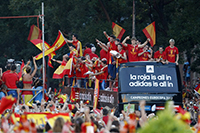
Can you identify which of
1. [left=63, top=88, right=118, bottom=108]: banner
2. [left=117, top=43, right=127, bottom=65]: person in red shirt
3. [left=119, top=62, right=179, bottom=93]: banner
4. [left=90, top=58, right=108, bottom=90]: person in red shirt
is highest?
[left=117, top=43, right=127, bottom=65]: person in red shirt

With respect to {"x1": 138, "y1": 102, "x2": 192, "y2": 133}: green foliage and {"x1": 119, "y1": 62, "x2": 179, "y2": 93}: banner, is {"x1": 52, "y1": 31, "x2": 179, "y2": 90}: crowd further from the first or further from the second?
{"x1": 138, "y1": 102, "x2": 192, "y2": 133}: green foliage

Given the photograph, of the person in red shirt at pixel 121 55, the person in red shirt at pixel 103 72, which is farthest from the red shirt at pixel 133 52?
the person in red shirt at pixel 103 72

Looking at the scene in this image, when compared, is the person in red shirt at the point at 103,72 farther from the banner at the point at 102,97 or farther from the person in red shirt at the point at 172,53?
the person in red shirt at the point at 172,53

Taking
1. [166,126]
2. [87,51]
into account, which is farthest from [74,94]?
[166,126]

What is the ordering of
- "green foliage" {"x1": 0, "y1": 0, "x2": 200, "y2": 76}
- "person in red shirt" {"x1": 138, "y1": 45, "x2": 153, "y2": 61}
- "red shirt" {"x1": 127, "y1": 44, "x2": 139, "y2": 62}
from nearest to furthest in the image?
"red shirt" {"x1": 127, "y1": 44, "x2": 139, "y2": 62} < "person in red shirt" {"x1": 138, "y1": 45, "x2": 153, "y2": 61} < "green foliage" {"x1": 0, "y1": 0, "x2": 200, "y2": 76}

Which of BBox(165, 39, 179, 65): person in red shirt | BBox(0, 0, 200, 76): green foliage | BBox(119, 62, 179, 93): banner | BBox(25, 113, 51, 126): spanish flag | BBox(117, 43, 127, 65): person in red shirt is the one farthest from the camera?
BBox(0, 0, 200, 76): green foliage

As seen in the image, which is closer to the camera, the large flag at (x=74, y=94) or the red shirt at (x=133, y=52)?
the red shirt at (x=133, y=52)

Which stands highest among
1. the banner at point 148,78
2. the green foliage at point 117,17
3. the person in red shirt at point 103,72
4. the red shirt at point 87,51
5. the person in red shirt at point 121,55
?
the green foliage at point 117,17

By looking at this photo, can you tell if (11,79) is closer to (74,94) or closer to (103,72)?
(103,72)

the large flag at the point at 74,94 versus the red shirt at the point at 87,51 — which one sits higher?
the red shirt at the point at 87,51

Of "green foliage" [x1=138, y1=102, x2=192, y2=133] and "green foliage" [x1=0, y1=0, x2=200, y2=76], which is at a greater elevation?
"green foliage" [x1=0, y1=0, x2=200, y2=76]

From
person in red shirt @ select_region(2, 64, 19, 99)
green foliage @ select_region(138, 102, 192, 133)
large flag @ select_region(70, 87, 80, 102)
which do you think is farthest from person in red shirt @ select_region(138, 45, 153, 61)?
green foliage @ select_region(138, 102, 192, 133)

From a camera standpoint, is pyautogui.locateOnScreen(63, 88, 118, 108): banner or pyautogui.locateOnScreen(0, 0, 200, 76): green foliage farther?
pyautogui.locateOnScreen(0, 0, 200, 76): green foliage

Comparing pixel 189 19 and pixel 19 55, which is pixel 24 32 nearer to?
pixel 19 55
